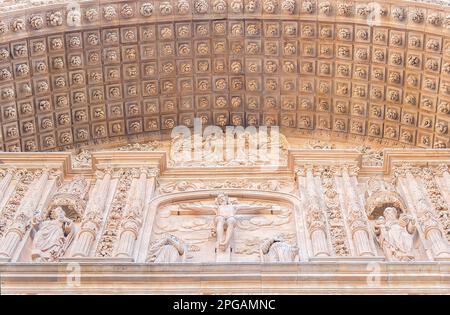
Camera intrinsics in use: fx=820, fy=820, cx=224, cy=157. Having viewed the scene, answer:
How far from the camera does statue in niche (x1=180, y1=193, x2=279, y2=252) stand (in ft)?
41.9

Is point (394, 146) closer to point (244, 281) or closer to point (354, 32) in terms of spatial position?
point (354, 32)

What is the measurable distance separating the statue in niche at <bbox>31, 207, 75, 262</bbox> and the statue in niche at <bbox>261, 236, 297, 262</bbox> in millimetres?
3054

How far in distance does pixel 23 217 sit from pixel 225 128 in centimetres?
634

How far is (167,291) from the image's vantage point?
10.2m

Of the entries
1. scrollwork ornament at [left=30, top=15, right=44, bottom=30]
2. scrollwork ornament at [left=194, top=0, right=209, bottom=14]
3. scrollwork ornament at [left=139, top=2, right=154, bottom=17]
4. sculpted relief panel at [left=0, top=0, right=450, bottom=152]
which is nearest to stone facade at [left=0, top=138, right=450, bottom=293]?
sculpted relief panel at [left=0, top=0, right=450, bottom=152]

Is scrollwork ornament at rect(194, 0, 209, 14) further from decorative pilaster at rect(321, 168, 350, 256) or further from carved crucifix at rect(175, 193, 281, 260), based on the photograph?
carved crucifix at rect(175, 193, 281, 260)

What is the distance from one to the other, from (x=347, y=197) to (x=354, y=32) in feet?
16.1

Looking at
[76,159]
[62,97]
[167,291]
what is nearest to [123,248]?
[167,291]

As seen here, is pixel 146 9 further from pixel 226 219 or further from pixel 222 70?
pixel 226 219

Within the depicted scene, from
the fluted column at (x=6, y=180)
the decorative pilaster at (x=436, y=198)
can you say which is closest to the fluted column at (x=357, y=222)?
the decorative pilaster at (x=436, y=198)

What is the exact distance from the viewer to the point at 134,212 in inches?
527

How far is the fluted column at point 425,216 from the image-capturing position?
12261 millimetres
